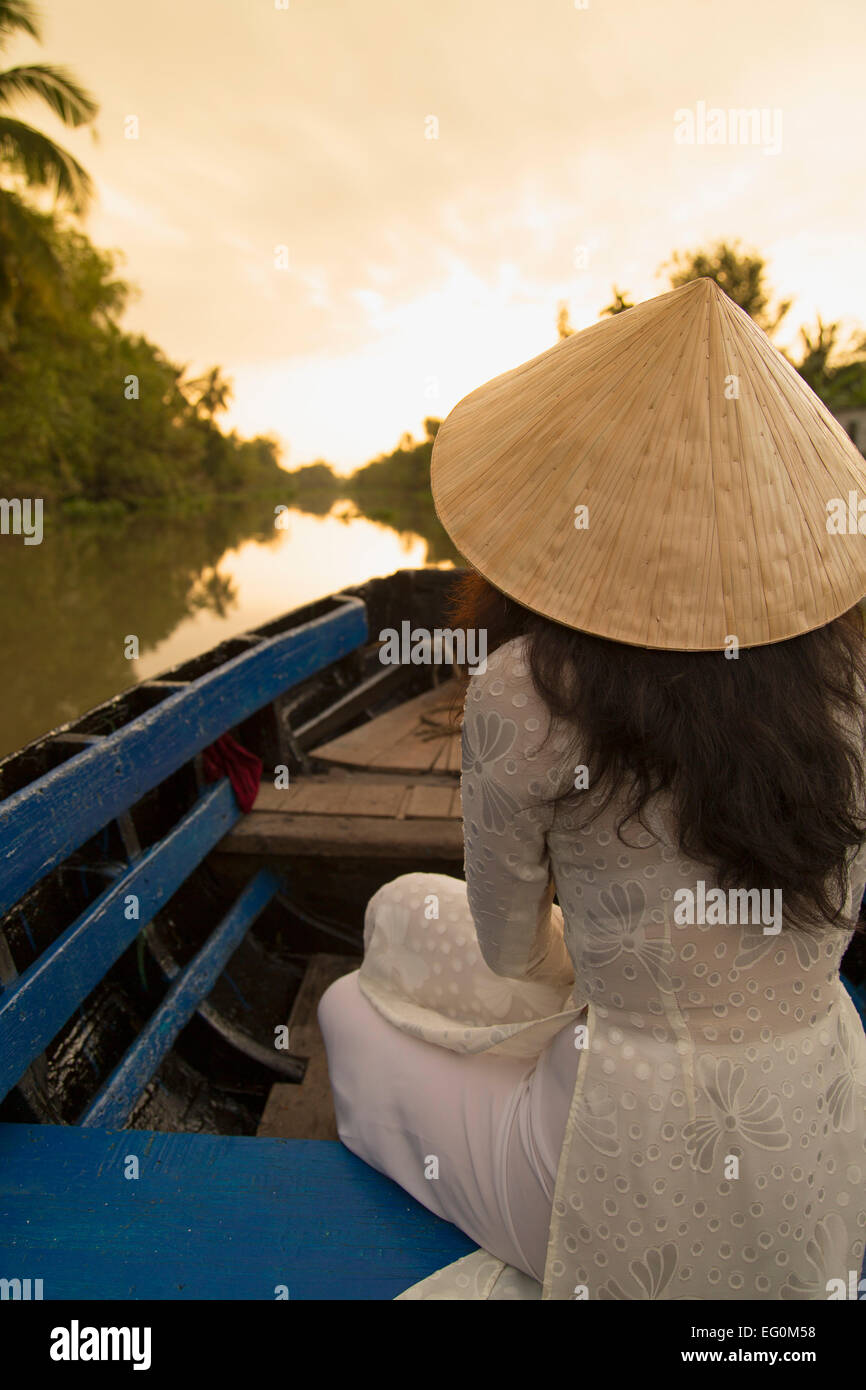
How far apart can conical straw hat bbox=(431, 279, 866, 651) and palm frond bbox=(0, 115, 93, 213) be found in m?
15.9

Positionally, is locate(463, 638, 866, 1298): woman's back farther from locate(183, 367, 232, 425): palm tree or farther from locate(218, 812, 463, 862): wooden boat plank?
locate(183, 367, 232, 425): palm tree

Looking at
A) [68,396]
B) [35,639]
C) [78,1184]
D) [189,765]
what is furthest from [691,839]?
[68,396]

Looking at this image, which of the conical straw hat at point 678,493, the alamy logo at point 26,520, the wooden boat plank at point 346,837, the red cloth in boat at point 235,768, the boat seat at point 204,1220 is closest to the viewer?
the conical straw hat at point 678,493

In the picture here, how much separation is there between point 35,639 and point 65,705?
2.78 meters

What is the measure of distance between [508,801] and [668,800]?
0.17 metres

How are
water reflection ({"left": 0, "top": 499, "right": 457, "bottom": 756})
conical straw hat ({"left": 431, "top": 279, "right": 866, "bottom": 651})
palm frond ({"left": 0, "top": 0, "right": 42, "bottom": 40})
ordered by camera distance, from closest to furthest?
conical straw hat ({"left": 431, "top": 279, "right": 866, "bottom": 651}) → water reflection ({"left": 0, "top": 499, "right": 457, "bottom": 756}) → palm frond ({"left": 0, "top": 0, "right": 42, "bottom": 40})

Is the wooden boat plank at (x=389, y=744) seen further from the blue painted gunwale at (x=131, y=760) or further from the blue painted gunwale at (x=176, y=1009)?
the blue painted gunwale at (x=176, y=1009)

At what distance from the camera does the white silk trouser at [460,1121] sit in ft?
3.26

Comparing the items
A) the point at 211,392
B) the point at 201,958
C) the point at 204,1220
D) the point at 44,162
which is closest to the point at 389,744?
the point at 201,958

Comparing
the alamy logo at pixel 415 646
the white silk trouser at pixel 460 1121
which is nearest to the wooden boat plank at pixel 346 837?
the white silk trouser at pixel 460 1121

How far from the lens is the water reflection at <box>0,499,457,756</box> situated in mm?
7945

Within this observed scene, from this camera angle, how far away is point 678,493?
0.78m

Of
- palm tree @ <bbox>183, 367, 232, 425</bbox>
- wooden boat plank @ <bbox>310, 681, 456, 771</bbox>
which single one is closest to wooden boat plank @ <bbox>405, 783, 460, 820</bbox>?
wooden boat plank @ <bbox>310, 681, 456, 771</bbox>

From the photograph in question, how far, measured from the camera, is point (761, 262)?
3120 centimetres
